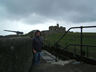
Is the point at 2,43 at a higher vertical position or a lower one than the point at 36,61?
higher

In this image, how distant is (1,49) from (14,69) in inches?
22.9

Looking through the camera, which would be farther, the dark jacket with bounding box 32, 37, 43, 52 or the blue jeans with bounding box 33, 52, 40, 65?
the blue jeans with bounding box 33, 52, 40, 65

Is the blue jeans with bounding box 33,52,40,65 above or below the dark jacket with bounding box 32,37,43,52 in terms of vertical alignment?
below

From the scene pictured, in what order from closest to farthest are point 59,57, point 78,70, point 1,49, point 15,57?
point 1,49 < point 15,57 < point 78,70 < point 59,57

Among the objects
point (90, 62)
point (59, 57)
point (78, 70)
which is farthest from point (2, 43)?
point (59, 57)

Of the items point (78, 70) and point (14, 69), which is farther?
point (78, 70)

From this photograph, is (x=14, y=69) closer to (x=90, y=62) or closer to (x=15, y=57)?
(x=15, y=57)

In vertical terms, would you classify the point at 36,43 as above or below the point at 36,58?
above

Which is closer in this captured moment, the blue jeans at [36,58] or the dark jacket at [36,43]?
the dark jacket at [36,43]

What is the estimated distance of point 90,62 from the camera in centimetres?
520

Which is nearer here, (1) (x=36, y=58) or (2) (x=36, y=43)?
(2) (x=36, y=43)

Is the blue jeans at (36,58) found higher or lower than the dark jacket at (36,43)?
lower

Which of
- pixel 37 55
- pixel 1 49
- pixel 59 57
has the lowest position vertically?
pixel 59 57

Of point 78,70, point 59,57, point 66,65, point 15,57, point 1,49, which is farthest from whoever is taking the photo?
point 59,57
